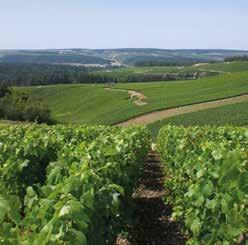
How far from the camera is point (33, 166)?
10.2 meters

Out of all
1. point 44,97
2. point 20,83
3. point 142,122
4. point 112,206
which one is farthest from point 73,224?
point 20,83

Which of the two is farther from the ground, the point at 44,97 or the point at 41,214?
the point at 41,214

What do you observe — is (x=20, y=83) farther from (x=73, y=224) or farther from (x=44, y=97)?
(x=73, y=224)

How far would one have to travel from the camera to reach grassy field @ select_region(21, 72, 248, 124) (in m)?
59.5

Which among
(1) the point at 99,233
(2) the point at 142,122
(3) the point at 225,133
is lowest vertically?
(2) the point at 142,122

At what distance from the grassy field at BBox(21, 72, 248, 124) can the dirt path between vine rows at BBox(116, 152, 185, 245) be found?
138 feet

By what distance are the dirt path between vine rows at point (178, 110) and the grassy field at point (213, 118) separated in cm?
241

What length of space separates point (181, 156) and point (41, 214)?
6045mm

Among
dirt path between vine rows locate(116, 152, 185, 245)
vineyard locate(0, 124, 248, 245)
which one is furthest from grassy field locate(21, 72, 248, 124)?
vineyard locate(0, 124, 248, 245)

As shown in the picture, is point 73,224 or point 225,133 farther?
point 225,133

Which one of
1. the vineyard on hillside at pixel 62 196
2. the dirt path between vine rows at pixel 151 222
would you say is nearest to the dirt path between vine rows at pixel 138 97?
the dirt path between vine rows at pixel 151 222

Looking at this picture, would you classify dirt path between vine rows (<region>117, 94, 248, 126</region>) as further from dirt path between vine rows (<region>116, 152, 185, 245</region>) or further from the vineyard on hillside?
the vineyard on hillside

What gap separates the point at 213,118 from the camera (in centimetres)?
4866

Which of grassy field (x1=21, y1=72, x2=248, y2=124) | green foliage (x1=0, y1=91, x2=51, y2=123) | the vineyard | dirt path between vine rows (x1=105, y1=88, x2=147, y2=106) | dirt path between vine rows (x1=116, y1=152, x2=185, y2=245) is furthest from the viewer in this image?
green foliage (x1=0, y1=91, x2=51, y2=123)
